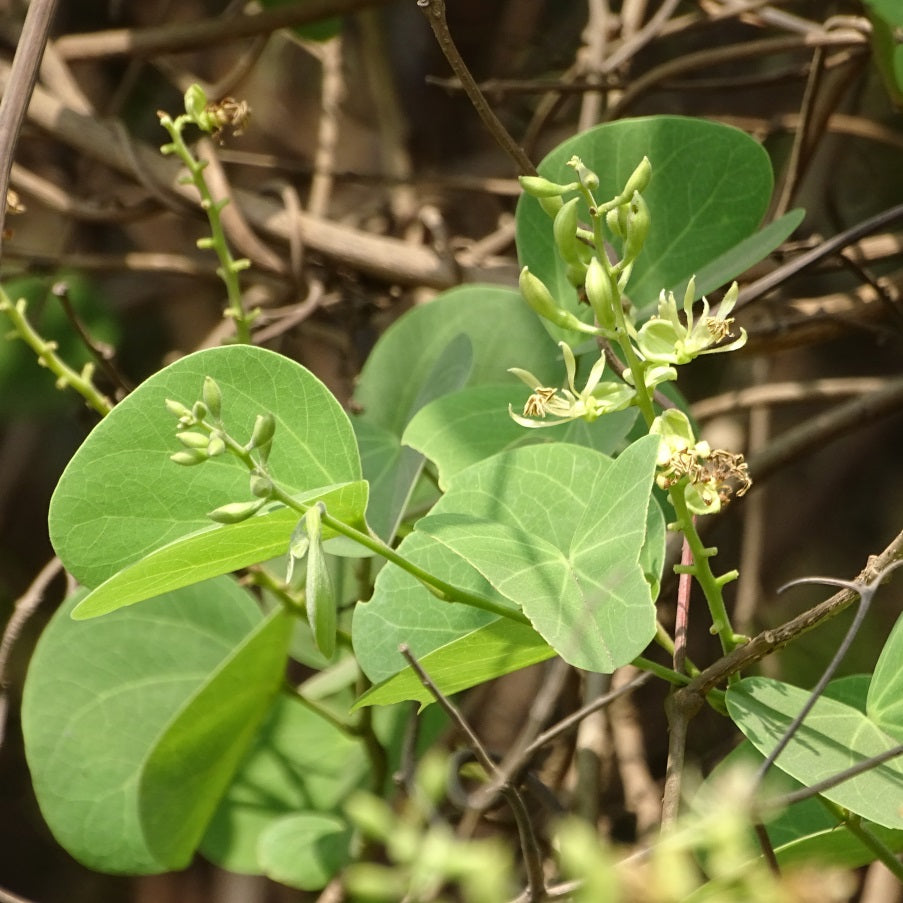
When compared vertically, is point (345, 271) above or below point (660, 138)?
below

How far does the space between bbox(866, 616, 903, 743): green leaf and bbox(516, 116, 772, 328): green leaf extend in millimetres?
251

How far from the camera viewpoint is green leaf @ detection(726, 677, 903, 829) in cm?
49

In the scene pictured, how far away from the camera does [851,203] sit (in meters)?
1.41

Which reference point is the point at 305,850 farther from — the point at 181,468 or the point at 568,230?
the point at 568,230

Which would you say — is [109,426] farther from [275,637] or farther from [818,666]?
[818,666]

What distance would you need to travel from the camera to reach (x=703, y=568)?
1.74ft

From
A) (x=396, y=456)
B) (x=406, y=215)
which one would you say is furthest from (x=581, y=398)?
(x=406, y=215)

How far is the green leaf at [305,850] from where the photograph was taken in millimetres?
761

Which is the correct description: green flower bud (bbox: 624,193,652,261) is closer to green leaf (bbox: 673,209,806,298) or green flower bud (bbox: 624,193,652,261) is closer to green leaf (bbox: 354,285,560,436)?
green leaf (bbox: 673,209,806,298)

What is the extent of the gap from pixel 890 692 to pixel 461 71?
14.7 inches

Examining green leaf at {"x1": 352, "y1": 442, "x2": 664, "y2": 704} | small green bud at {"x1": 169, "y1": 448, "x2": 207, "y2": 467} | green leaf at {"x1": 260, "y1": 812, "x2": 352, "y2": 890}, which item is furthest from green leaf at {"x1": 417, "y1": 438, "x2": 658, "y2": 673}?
green leaf at {"x1": 260, "y1": 812, "x2": 352, "y2": 890}

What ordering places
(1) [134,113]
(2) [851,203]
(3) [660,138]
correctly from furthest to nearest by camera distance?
(1) [134,113], (2) [851,203], (3) [660,138]

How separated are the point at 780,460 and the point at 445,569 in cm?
45

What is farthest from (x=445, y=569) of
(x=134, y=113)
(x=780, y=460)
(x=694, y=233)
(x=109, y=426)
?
(x=134, y=113)
